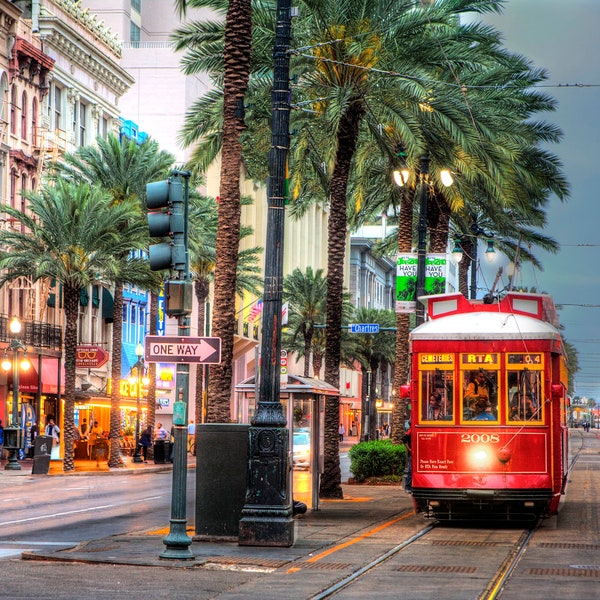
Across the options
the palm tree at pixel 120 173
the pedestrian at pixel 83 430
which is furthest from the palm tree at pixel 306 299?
the palm tree at pixel 120 173

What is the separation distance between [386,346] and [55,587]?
84329mm

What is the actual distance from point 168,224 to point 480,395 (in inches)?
272

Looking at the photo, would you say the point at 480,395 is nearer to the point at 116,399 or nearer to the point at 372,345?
the point at 116,399

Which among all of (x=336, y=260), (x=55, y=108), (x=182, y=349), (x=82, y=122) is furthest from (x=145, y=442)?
(x=182, y=349)

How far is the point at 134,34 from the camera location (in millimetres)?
90812

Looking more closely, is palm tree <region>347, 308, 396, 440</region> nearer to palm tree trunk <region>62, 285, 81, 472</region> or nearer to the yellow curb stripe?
palm tree trunk <region>62, 285, 81, 472</region>

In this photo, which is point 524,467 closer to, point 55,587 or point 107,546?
point 107,546

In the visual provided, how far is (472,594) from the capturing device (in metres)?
12.6

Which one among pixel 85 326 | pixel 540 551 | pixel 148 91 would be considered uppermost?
pixel 148 91

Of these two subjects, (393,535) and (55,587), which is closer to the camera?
(55,587)

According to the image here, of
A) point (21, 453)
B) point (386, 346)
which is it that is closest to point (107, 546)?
point (21, 453)

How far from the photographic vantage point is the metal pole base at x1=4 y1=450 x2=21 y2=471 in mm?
44688

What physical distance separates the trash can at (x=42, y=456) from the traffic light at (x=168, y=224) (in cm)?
2831

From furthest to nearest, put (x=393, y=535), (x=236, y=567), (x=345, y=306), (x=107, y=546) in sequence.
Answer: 1. (x=345, y=306)
2. (x=393, y=535)
3. (x=107, y=546)
4. (x=236, y=567)
